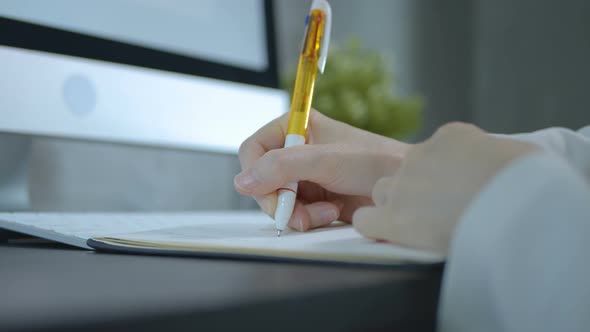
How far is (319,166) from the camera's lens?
404 mm

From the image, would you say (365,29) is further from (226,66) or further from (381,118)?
(226,66)

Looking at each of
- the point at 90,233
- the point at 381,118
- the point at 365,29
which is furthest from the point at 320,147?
the point at 365,29

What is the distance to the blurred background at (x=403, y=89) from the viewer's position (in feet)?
2.07

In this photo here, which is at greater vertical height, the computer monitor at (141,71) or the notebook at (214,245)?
the computer monitor at (141,71)

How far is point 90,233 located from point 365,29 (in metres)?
1.51

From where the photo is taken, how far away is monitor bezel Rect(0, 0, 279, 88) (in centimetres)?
52

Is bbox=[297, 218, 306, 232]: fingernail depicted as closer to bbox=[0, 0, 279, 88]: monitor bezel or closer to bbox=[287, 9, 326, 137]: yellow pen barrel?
bbox=[287, 9, 326, 137]: yellow pen barrel

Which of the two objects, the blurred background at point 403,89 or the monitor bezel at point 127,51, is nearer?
the monitor bezel at point 127,51

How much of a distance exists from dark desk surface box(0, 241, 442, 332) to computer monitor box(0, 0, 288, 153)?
355 mm

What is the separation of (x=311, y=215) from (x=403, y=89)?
4.64 feet

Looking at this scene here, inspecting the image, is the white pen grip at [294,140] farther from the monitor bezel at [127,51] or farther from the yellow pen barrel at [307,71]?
the monitor bezel at [127,51]

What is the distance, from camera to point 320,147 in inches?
15.9

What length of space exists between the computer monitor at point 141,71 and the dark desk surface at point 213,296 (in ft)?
1.17

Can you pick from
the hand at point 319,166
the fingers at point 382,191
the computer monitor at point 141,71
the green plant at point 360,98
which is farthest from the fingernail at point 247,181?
the green plant at point 360,98
